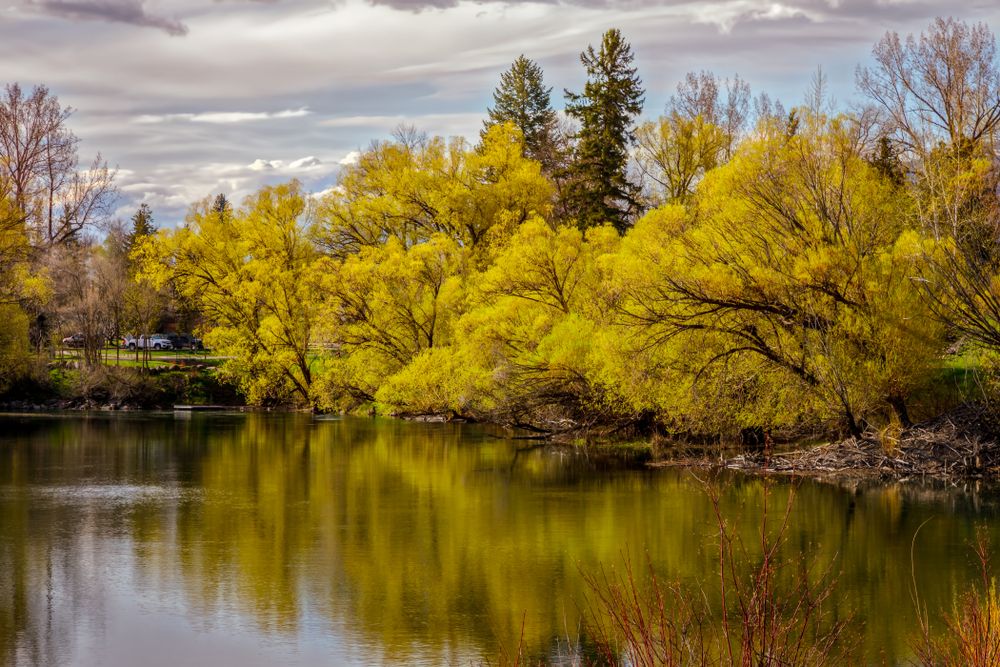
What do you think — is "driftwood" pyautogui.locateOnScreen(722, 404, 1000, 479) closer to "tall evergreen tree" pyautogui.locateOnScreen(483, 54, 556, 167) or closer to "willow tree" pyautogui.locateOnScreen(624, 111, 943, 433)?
"willow tree" pyautogui.locateOnScreen(624, 111, 943, 433)

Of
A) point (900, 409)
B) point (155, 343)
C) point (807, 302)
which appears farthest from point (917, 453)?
point (155, 343)

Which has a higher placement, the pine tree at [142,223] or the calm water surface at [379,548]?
the pine tree at [142,223]

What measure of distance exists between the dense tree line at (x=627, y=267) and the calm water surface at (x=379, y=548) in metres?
3.20

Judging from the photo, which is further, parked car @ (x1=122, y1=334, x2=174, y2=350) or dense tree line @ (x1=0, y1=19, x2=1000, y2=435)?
A: parked car @ (x1=122, y1=334, x2=174, y2=350)

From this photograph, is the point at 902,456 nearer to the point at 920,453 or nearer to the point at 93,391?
the point at 920,453

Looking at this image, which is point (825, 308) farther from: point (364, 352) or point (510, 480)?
point (364, 352)

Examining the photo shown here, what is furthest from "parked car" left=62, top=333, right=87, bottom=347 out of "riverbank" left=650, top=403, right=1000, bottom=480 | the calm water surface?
"riverbank" left=650, top=403, right=1000, bottom=480

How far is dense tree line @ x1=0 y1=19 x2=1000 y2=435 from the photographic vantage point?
28.8 m

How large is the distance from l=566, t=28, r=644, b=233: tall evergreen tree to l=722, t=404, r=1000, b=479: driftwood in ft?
83.2

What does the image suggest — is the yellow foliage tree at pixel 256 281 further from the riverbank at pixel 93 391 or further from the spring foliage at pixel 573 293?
the riverbank at pixel 93 391

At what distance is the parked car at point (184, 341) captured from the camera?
77688mm

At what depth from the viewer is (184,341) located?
8144cm

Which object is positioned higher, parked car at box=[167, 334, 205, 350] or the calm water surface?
parked car at box=[167, 334, 205, 350]

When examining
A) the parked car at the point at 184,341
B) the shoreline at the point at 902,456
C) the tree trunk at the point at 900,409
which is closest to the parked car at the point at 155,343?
the parked car at the point at 184,341
